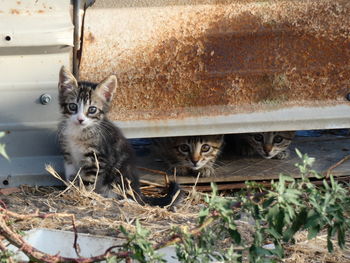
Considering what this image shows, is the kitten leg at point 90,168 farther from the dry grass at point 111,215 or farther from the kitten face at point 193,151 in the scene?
the kitten face at point 193,151

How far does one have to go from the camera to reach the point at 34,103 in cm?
516

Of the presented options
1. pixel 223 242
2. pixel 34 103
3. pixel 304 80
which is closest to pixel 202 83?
pixel 304 80

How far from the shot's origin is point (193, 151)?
6.09 meters

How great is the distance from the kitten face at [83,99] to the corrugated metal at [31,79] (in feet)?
0.39

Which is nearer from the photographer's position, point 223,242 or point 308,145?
point 223,242

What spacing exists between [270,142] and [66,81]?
7.01 ft

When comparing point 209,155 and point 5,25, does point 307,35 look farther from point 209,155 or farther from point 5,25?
point 5,25

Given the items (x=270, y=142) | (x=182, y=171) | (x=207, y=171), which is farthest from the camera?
(x=270, y=142)

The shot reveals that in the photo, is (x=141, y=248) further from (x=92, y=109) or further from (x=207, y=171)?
A: (x=207, y=171)

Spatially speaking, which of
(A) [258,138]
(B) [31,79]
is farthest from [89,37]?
(A) [258,138]

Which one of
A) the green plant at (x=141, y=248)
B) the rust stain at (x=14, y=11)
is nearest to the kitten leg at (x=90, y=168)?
the rust stain at (x=14, y=11)

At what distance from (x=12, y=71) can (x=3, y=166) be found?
717mm

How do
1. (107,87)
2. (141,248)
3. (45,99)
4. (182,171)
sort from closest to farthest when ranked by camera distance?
(141,248), (107,87), (45,99), (182,171)

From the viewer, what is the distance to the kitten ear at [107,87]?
16.4ft
